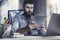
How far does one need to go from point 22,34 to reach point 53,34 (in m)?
0.20

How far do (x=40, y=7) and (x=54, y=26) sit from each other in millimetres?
151

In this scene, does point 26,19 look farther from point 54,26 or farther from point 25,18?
point 54,26

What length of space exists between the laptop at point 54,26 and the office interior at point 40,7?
Result: 21mm

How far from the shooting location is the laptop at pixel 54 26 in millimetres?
980

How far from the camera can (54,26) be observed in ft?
3.24

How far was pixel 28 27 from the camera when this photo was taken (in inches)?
38.8

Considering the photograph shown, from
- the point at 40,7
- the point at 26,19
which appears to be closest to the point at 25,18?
the point at 26,19

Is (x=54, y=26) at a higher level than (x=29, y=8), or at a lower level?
lower

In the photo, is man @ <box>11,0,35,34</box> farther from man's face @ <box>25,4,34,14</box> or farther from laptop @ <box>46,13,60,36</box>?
laptop @ <box>46,13,60,36</box>

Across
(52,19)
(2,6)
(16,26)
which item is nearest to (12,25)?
(16,26)

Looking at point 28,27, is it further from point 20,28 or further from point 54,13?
point 54,13

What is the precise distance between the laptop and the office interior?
0.02 meters

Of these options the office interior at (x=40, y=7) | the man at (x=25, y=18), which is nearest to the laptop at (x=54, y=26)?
the office interior at (x=40, y=7)

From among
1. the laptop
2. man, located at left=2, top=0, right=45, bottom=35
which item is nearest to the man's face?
man, located at left=2, top=0, right=45, bottom=35
